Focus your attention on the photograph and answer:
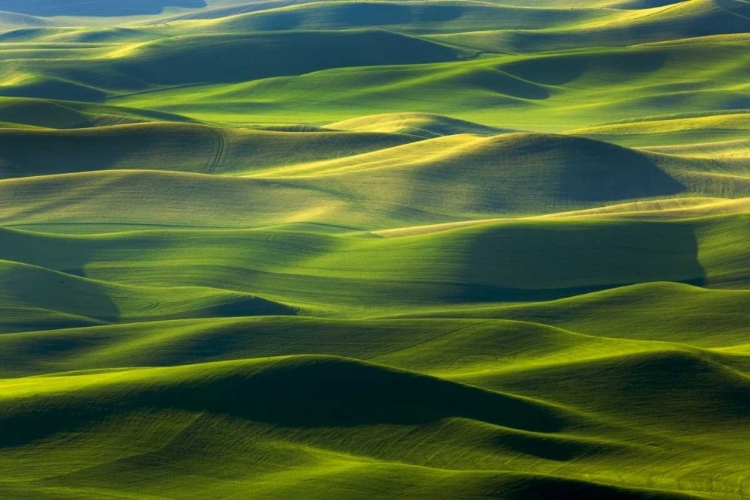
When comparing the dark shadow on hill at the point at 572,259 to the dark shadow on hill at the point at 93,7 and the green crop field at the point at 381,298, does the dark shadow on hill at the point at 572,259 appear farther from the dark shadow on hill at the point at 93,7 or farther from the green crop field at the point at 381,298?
the dark shadow on hill at the point at 93,7

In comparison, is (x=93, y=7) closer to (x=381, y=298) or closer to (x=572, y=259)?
(x=572, y=259)

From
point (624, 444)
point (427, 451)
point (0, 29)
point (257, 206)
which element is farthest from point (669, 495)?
point (0, 29)

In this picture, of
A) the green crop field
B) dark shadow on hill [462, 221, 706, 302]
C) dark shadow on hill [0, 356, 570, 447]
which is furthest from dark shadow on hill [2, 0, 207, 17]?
dark shadow on hill [0, 356, 570, 447]

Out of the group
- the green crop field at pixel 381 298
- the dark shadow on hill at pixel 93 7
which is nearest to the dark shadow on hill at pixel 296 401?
the green crop field at pixel 381 298

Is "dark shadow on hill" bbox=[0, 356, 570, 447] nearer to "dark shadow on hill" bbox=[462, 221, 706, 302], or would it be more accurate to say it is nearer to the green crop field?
the green crop field

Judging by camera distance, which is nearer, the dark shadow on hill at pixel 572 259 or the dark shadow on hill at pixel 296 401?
the dark shadow on hill at pixel 296 401

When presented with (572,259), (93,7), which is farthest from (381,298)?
(93,7)
